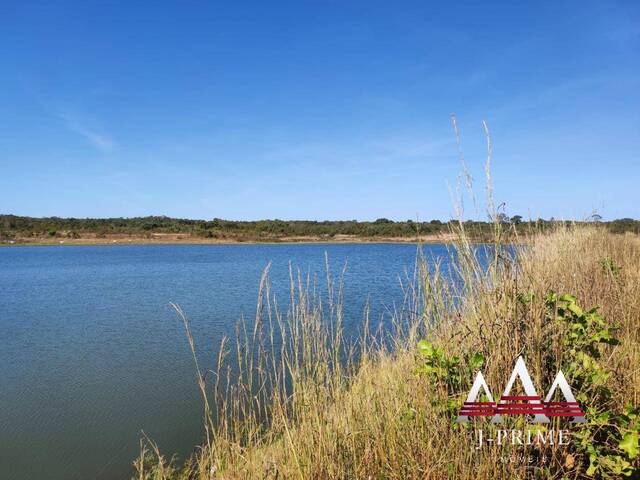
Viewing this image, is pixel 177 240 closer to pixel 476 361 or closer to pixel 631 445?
pixel 476 361

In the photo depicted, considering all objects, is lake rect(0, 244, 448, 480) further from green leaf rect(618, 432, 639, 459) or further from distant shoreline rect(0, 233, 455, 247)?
distant shoreline rect(0, 233, 455, 247)

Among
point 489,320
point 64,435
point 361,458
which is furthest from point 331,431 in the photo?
point 64,435

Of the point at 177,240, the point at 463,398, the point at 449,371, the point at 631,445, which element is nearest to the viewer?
the point at 631,445

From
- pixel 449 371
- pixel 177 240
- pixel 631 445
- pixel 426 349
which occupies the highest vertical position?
pixel 426 349

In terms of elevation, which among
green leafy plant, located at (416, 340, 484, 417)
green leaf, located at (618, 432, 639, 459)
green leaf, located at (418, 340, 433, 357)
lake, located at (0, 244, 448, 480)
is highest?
green leaf, located at (418, 340, 433, 357)

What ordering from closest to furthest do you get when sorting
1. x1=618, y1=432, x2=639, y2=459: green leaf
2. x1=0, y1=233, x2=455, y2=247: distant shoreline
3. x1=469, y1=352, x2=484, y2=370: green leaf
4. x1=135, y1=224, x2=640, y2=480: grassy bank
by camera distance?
x1=618, y1=432, x2=639, y2=459: green leaf < x1=135, y1=224, x2=640, y2=480: grassy bank < x1=469, y1=352, x2=484, y2=370: green leaf < x1=0, y1=233, x2=455, y2=247: distant shoreline

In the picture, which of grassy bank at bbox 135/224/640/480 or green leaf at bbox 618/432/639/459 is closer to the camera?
green leaf at bbox 618/432/639/459

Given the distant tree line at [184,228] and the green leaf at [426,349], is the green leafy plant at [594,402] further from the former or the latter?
the distant tree line at [184,228]

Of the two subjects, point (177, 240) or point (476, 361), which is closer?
point (476, 361)

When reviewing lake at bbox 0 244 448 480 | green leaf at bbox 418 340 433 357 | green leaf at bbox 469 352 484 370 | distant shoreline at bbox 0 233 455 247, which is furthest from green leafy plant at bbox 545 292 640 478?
distant shoreline at bbox 0 233 455 247

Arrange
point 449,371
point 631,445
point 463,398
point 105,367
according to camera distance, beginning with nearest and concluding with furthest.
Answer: point 631,445
point 463,398
point 449,371
point 105,367

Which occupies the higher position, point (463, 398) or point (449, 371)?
point (449, 371)

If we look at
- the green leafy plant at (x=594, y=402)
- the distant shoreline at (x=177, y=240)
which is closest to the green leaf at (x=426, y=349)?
the green leafy plant at (x=594, y=402)

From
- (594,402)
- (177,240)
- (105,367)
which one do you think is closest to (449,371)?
(594,402)
